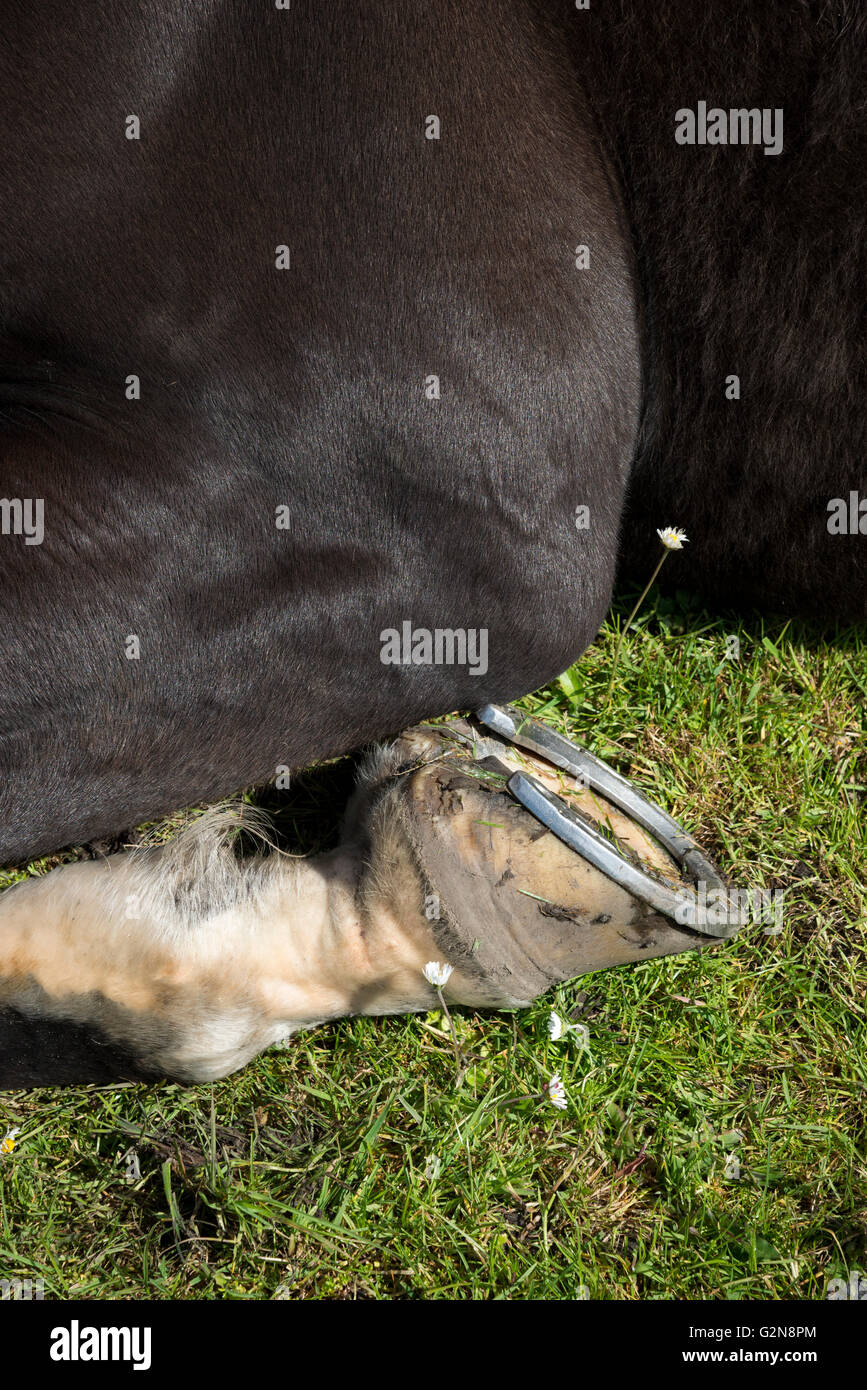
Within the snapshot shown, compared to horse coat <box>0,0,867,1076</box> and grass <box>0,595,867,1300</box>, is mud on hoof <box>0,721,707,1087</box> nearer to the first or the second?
horse coat <box>0,0,867,1076</box>

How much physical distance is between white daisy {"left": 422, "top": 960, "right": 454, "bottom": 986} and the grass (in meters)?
0.27

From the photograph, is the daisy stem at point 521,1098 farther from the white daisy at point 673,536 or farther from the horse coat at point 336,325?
the white daisy at point 673,536

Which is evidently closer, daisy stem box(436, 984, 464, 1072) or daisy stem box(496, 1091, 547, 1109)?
daisy stem box(436, 984, 464, 1072)

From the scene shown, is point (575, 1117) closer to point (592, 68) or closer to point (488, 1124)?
point (488, 1124)

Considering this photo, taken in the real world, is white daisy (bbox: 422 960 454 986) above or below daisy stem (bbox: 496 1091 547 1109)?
above

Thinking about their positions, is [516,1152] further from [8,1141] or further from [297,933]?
[8,1141]

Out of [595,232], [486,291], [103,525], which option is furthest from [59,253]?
[595,232]

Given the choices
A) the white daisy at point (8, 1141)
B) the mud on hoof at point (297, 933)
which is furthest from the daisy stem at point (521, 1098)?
the white daisy at point (8, 1141)

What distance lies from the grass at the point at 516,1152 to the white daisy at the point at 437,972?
0.27 meters

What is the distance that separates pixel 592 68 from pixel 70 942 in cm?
169

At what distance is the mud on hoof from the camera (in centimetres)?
197

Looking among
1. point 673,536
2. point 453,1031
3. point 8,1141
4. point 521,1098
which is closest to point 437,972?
point 453,1031

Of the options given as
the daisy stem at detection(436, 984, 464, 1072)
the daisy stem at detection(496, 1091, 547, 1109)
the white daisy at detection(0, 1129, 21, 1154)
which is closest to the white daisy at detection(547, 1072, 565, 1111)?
the daisy stem at detection(496, 1091, 547, 1109)
